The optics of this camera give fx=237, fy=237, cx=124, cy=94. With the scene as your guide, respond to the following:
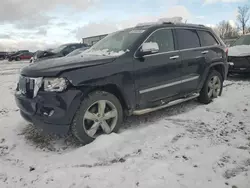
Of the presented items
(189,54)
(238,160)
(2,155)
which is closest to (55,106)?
(2,155)

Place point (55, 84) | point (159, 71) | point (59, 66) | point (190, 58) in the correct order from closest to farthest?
point (55, 84)
point (59, 66)
point (159, 71)
point (190, 58)

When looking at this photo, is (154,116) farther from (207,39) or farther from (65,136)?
(207,39)

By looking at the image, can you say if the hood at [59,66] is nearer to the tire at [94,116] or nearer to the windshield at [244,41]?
the tire at [94,116]

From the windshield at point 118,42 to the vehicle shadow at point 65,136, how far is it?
1.31 metres

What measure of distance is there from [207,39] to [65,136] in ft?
12.6

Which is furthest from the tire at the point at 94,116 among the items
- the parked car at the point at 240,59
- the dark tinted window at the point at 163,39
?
the parked car at the point at 240,59

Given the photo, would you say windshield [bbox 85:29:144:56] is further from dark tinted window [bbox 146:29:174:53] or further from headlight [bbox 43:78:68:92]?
headlight [bbox 43:78:68:92]

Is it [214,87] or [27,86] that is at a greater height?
[27,86]

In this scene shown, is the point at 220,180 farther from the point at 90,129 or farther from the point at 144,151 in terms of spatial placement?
the point at 90,129

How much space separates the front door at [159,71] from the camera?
395 cm

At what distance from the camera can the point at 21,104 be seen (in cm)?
354

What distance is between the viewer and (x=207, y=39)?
215 inches

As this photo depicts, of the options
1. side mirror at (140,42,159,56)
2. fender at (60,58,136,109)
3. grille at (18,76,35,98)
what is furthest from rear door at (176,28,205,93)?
grille at (18,76,35,98)

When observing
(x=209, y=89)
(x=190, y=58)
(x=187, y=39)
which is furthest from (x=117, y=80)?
(x=209, y=89)
